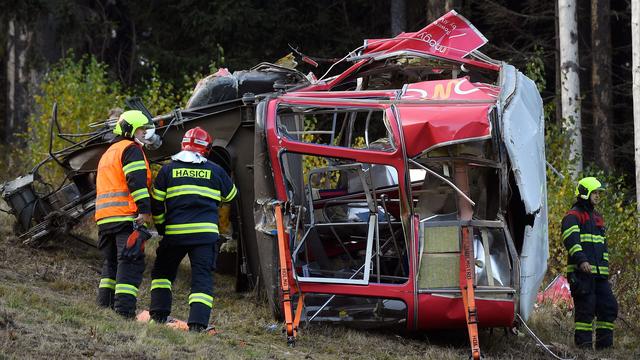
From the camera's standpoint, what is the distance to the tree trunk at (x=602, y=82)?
19734 millimetres

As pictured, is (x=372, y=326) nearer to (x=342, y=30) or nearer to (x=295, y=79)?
(x=295, y=79)

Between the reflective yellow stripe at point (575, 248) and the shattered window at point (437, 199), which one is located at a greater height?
the shattered window at point (437, 199)

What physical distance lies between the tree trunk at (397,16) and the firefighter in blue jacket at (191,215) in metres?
14.7

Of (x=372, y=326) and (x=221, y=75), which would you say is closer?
(x=372, y=326)

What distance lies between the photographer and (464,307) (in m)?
8.80

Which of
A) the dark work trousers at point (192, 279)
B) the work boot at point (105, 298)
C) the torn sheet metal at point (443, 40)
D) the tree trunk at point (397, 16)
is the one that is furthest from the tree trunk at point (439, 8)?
the work boot at point (105, 298)

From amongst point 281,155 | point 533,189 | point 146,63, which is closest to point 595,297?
point 533,189

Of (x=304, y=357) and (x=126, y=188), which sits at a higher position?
(x=126, y=188)

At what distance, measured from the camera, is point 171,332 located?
25.7ft

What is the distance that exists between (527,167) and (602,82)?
11617 mm

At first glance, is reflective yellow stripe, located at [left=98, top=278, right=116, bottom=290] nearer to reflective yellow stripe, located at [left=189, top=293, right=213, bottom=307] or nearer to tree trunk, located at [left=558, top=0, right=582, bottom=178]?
reflective yellow stripe, located at [left=189, top=293, right=213, bottom=307]

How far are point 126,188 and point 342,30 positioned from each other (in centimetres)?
1525

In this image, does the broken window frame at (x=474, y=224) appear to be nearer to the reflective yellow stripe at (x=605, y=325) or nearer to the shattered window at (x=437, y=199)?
the shattered window at (x=437, y=199)

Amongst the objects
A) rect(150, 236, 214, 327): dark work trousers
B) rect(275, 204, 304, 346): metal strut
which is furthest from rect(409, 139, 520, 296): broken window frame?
rect(150, 236, 214, 327): dark work trousers
